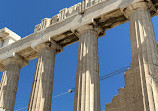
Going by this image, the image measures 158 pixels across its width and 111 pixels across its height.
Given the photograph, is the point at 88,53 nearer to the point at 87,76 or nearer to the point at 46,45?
the point at 87,76

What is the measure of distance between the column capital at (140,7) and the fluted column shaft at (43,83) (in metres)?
9.37

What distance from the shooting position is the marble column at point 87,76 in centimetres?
1914

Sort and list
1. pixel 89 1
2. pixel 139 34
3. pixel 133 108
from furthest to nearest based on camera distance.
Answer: pixel 89 1 → pixel 139 34 → pixel 133 108

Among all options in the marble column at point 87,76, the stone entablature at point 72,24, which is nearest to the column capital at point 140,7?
the stone entablature at point 72,24

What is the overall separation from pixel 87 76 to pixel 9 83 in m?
11.3

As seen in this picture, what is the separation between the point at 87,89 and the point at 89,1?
1028 centimetres

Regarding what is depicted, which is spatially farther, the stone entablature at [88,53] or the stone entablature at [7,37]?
the stone entablature at [7,37]

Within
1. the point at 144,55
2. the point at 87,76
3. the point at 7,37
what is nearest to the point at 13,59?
the point at 7,37

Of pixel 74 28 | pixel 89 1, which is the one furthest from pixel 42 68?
pixel 89 1

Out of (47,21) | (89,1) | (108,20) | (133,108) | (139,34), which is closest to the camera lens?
(133,108)

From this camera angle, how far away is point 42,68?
24.9 metres

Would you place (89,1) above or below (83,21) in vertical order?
above

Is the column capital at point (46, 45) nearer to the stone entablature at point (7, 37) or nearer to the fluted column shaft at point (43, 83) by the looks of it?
the fluted column shaft at point (43, 83)

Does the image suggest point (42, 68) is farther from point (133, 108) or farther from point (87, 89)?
point (133, 108)
